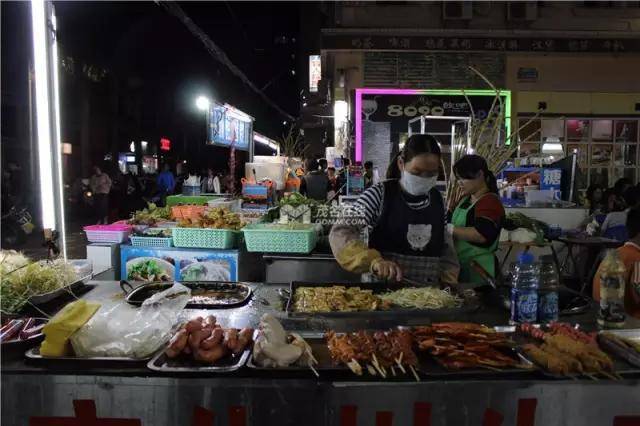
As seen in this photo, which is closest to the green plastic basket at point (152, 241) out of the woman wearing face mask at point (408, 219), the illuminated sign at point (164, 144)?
the woman wearing face mask at point (408, 219)

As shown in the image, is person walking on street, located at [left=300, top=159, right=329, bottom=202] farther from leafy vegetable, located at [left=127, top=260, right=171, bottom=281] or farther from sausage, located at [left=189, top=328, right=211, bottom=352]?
sausage, located at [left=189, top=328, right=211, bottom=352]

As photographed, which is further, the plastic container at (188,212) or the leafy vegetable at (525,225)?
the leafy vegetable at (525,225)

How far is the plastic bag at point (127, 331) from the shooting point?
2105 mm

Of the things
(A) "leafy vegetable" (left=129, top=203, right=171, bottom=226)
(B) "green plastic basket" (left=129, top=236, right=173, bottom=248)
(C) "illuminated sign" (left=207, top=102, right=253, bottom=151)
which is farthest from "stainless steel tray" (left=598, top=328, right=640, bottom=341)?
(C) "illuminated sign" (left=207, top=102, right=253, bottom=151)

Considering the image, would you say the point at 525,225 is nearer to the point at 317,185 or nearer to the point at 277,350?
the point at 317,185

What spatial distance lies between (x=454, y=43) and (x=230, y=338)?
12.1 metres

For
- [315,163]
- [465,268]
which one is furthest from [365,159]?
[465,268]

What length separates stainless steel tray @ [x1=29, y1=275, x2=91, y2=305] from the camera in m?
2.81

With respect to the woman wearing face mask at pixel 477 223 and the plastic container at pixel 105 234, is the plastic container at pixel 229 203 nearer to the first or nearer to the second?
the plastic container at pixel 105 234

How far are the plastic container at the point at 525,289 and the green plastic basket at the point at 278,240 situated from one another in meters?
2.76

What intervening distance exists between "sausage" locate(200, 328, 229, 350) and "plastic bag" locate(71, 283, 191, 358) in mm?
225

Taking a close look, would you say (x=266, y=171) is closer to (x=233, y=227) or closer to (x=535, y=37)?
(x=233, y=227)

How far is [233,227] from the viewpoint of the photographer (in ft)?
17.9

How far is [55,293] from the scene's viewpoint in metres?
2.97
